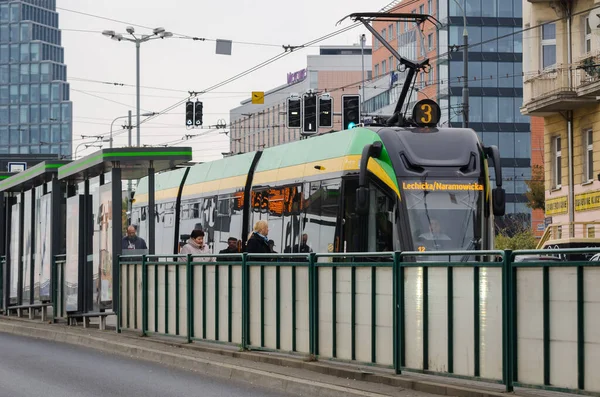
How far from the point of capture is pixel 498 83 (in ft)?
291

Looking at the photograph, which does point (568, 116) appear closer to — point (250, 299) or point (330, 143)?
point (330, 143)

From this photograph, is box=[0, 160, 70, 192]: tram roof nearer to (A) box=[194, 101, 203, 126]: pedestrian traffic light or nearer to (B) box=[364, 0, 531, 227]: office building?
(A) box=[194, 101, 203, 126]: pedestrian traffic light

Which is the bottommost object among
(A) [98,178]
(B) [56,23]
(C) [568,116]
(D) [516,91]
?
(A) [98,178]

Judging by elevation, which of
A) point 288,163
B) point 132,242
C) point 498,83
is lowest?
point 132,242

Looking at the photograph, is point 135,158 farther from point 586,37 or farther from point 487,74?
point 487,74

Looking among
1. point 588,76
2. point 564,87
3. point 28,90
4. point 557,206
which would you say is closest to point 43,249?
point 588,76

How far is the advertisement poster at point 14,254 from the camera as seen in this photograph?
2820cm

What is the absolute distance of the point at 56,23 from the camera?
191 m

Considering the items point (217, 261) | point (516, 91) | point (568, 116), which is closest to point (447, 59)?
point (516, 91)

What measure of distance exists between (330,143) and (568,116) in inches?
833

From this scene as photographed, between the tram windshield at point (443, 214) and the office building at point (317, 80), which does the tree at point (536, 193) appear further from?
the office building at point (317, 80)

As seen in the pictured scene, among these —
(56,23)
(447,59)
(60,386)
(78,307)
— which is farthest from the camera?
(56,23)

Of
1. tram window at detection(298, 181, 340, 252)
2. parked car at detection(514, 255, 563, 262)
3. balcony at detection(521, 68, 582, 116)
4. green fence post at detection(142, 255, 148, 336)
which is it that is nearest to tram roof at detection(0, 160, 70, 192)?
tram window at detection(298, 181, 340, 252)

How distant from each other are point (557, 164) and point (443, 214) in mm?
24249
